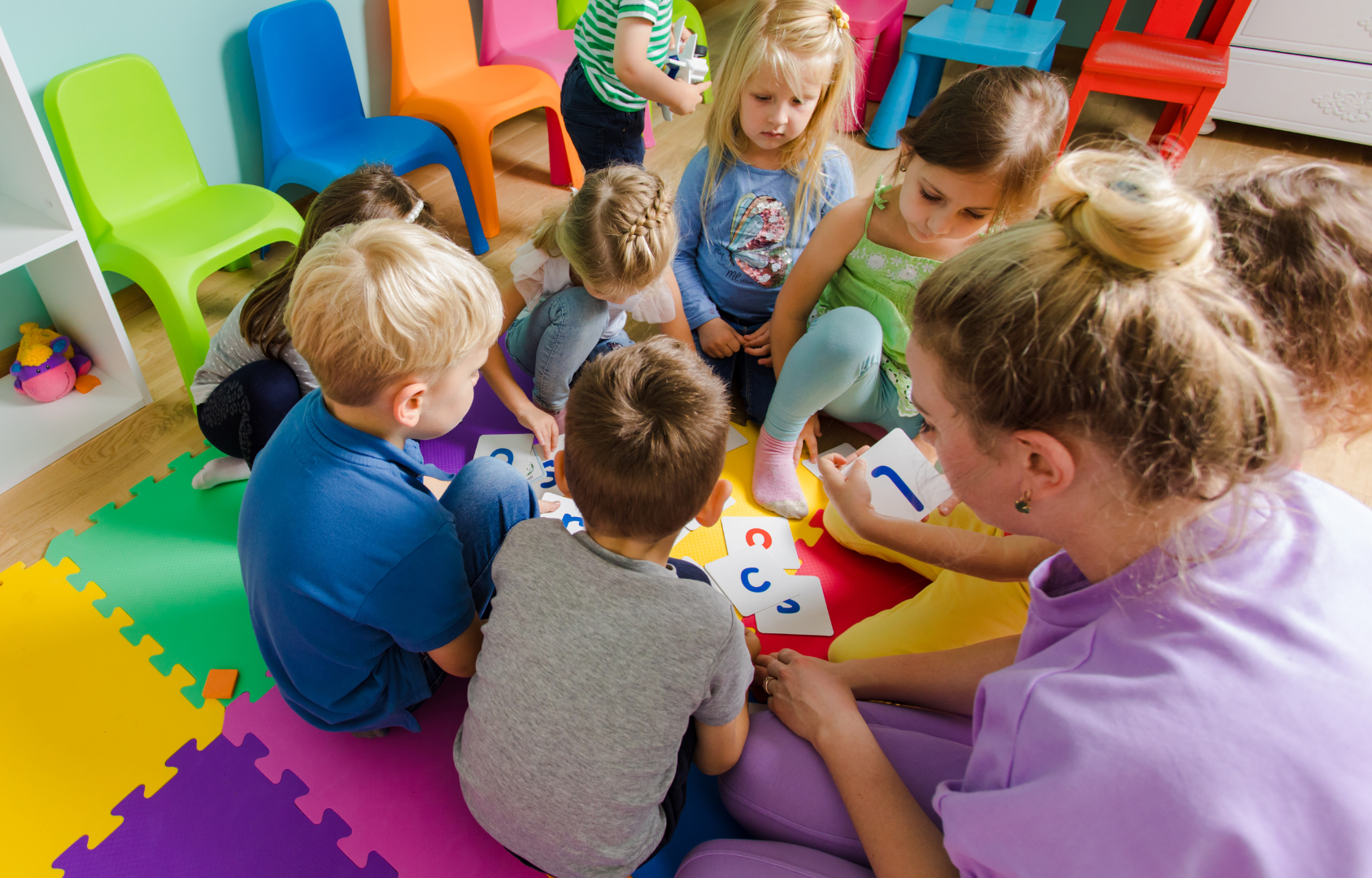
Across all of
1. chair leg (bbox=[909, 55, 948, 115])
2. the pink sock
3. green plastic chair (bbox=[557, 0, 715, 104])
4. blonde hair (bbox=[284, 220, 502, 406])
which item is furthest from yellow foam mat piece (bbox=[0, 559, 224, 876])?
chair leg (bbox=[909, 55, 948, 115])

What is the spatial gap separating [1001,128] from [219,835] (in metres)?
1.70

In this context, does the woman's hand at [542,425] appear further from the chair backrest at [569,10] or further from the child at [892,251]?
the chair backrest at [569,10]

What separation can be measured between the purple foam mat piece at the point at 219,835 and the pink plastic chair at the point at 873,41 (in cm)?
278

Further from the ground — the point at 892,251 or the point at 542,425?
the point at 892,251

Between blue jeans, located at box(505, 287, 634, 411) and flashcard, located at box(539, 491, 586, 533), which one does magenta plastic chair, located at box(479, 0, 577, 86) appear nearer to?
blue jeans, located at box(505, 287, 634, 411)

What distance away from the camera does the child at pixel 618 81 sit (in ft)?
→ 6.04

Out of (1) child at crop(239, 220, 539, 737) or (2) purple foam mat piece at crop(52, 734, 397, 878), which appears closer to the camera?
(1) child at crop(239, 220, 539, 737)

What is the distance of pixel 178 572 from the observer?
4.78 feet

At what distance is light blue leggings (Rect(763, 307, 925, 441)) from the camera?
5.00 feet

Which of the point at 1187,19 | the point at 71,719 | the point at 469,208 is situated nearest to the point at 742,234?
the point at 469,208

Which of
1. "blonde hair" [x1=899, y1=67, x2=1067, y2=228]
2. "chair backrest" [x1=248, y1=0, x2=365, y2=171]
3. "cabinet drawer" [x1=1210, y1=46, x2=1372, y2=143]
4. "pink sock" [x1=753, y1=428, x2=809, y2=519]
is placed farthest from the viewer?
"cabinet drawer" [x1=1210, y1=46, x2=1372, y2=143]

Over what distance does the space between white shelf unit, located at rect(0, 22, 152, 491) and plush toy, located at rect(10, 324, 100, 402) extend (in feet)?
0.08

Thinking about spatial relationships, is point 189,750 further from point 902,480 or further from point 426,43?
point 426,43

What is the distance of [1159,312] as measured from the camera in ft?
1.90
